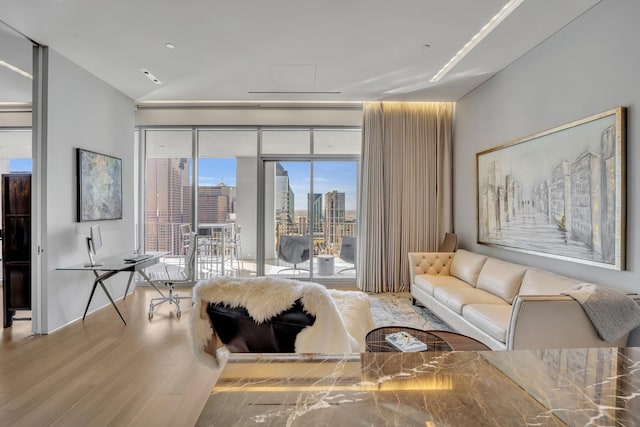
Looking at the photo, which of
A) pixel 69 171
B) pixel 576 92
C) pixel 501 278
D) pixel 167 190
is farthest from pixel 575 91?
pixel 167 190

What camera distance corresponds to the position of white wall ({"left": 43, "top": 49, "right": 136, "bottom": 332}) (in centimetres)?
324

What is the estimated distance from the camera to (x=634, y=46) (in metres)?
2.17

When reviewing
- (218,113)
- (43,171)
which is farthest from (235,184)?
(43,171)

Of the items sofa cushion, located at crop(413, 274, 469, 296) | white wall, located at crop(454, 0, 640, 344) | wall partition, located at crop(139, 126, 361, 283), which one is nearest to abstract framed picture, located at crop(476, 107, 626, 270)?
white wall, located at crop(454, 0, 640, 344)

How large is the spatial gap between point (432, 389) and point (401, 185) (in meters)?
4.37

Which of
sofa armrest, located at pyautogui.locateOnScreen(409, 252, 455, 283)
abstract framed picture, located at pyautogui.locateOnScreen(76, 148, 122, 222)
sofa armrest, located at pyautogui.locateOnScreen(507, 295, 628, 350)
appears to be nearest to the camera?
sofa armrest, located at pyautogui.locateOnScreen(507, 295, 628, 350)

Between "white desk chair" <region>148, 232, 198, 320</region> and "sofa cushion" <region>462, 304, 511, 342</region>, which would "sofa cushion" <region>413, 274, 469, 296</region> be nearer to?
"sofa cushion" <region>462, 304, 511, 342</region>

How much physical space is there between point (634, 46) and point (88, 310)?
5951mm

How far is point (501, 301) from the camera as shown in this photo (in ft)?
9.77

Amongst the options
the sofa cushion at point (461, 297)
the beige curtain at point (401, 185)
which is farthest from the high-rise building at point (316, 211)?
the sofa cushion at point (461, 297)

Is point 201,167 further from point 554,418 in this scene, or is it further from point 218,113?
point 554,418

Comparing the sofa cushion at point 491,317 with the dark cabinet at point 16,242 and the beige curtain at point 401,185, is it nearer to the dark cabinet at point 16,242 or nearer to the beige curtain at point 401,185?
the beige curtain at point 401,185

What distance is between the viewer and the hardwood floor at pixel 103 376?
1924 millimetres

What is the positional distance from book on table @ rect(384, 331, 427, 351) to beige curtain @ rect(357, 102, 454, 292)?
284cm
